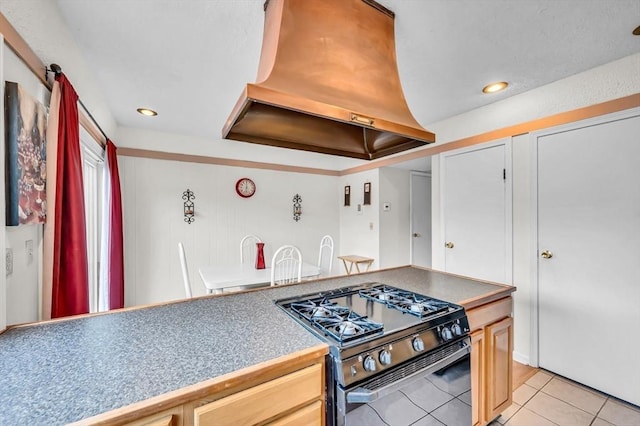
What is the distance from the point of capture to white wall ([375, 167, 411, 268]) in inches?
154

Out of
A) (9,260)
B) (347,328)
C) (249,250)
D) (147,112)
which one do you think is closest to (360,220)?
(249,250)

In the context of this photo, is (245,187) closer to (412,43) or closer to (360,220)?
(360,220)

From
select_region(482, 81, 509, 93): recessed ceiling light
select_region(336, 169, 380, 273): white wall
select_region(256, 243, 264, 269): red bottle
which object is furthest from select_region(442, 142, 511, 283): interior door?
select_region(256, 243, 264, 269): red bottle

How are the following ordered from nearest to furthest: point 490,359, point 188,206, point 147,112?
point 490,359, point 147,112, point 188,206

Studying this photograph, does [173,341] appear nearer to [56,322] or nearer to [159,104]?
[56,322]

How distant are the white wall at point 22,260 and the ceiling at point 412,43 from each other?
0.51 metres

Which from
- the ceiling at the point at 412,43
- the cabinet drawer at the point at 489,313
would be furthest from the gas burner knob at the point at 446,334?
the ceiling at the point at 412,43

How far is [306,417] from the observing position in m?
0.90

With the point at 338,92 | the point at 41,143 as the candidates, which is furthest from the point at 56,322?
the point at 338,92

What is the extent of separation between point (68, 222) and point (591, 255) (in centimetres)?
339

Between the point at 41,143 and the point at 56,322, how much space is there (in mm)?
837

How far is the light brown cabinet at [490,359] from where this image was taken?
4.68ft

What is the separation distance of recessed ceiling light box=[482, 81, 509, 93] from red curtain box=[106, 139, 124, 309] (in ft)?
11.6

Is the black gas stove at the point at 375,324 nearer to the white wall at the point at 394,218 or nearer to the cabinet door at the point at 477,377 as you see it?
the cabinet door at the point at 477,377
